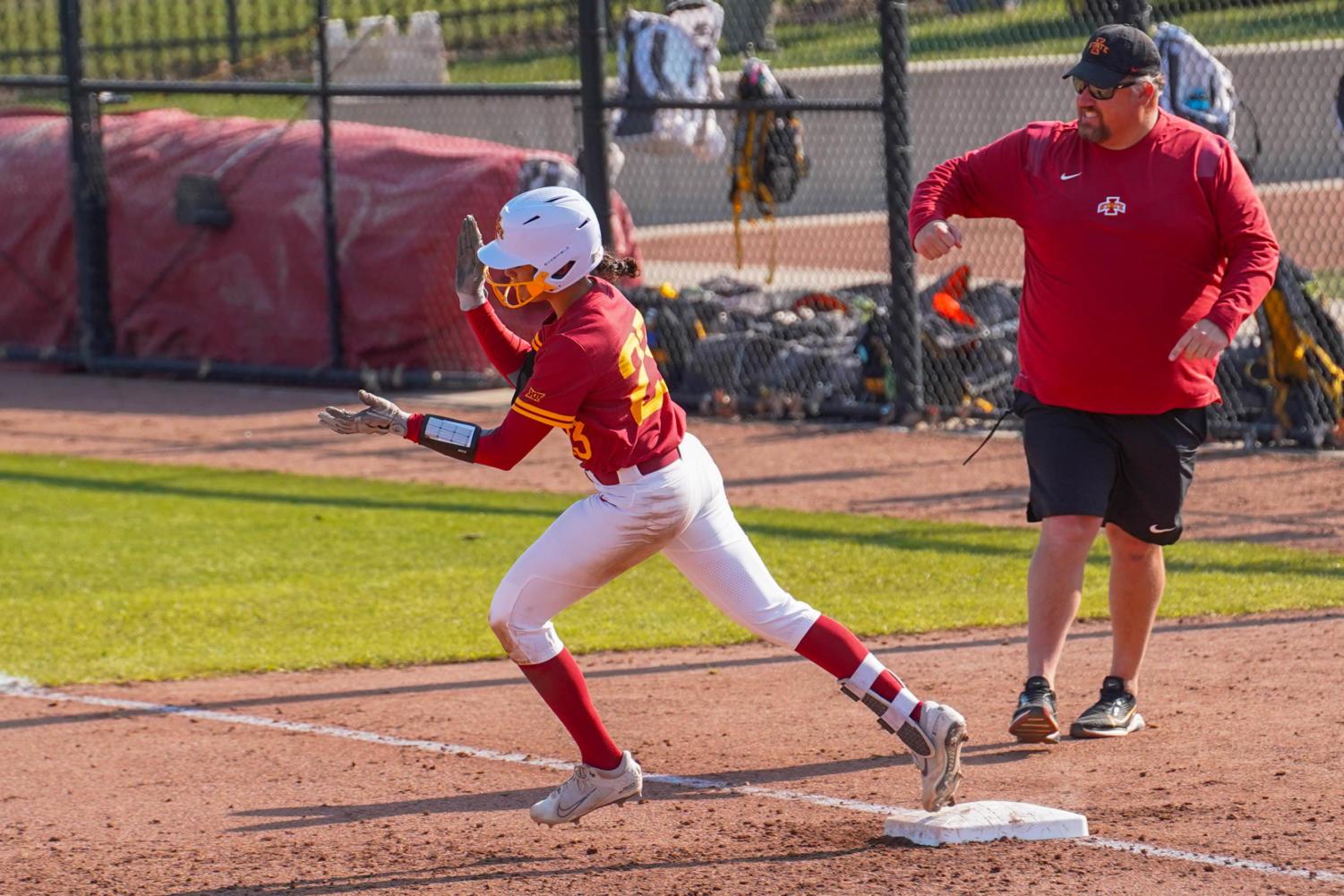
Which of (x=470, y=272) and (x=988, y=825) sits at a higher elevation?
(x=470, y=272)

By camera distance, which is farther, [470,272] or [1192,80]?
[1192,80]

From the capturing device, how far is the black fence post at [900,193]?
11.2 meters

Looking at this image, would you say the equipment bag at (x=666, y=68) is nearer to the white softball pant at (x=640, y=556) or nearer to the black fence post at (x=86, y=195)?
the black fence post at (x=86, y=195)

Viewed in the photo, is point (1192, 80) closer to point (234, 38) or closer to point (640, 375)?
point (640, 375)

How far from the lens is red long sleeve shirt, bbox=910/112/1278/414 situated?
5312 millimetres

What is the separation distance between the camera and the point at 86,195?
14.9 meters

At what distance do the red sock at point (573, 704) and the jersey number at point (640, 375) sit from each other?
0.68 metres

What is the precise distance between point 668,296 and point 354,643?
6.15 m

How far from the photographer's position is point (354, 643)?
24.1ft

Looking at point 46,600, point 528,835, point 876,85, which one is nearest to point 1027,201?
point 528,835

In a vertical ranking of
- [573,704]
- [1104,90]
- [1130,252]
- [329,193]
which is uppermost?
[1104,90]

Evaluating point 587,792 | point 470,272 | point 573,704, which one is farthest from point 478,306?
point 587,792

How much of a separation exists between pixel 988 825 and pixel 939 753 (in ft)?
0.73

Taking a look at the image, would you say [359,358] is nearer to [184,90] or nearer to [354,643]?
[184,90]
